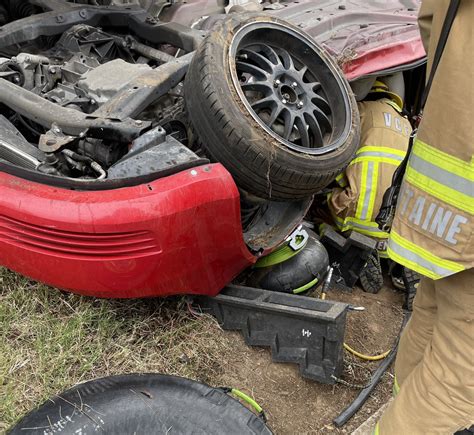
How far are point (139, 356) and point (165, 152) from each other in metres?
0.91

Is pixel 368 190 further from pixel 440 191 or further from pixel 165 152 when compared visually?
pixel 440 191

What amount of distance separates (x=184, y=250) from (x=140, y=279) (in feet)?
0.73

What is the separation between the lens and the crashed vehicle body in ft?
7.46

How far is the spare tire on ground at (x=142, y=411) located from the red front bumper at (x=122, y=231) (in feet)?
1.42

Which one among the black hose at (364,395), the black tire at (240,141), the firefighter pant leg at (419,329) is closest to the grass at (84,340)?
the black hose at (364,395)

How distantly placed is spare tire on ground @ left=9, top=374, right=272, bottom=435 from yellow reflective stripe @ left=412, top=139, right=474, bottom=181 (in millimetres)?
1108

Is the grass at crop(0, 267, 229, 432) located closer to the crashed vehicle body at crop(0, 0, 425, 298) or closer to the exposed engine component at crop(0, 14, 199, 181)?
the crashed vehicle body at crop(0, 0, 425, 298)

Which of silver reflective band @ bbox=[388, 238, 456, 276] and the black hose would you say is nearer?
silver reflective band @ bbox=[388, 238, 456, 276]

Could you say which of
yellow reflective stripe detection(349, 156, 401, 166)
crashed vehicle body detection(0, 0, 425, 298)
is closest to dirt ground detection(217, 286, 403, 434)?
crashed vehicle body detection(0, 0, 425, 298)

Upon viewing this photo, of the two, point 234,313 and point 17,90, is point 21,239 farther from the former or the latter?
point 234,313

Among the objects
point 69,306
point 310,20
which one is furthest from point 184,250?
point 310,20

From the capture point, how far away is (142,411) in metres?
2.08

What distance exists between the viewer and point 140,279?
237 centimetres

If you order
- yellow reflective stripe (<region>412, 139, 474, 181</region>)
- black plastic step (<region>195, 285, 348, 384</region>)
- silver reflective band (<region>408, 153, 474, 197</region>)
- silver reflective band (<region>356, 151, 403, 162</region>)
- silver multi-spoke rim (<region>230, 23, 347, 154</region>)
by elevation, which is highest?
yellow reflective stripe (<region>412, 139, 474, 181</region>)
